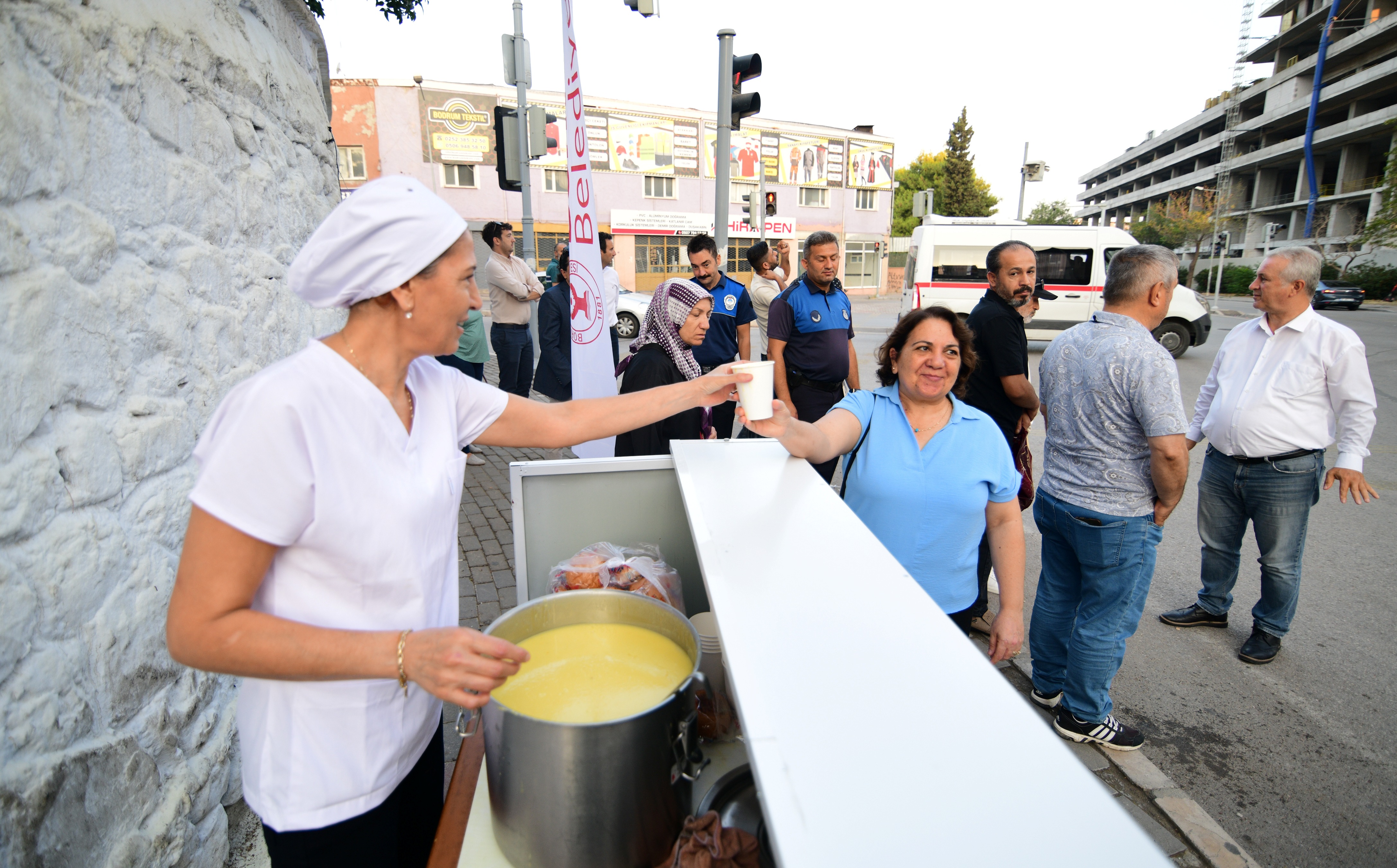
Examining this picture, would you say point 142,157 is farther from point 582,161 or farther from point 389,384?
point 582,161

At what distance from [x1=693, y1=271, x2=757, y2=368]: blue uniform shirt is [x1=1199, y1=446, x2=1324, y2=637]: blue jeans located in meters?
3.24

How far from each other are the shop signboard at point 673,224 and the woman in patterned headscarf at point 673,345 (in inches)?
1133

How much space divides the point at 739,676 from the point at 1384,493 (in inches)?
310

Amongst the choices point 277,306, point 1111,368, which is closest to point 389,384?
point 277,306

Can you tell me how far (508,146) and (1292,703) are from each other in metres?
8.37

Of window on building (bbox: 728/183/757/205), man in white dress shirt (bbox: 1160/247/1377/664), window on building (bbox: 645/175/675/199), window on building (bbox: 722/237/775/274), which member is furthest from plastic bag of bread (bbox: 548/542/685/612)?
window on building (bbox: 722/237/775/274)

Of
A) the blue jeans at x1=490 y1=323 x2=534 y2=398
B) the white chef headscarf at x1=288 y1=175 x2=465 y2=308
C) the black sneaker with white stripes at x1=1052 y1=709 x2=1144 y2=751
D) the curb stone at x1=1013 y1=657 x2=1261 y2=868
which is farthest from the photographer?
the blue jeans at x1=490 y1=323 x2=534 y2=398

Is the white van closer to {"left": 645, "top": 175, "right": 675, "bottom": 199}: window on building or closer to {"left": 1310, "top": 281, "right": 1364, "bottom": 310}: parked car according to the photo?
{"left": 1310, "top": 281, "right": 1364, "bottom": 310}: parked car

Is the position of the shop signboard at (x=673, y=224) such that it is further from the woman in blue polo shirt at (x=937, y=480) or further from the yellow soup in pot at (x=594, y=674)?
the yellow soup in pot at (x=594, y=674)

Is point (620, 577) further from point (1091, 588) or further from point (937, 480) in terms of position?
point (1091, 588)

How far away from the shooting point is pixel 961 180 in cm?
5097

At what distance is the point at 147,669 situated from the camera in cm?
187

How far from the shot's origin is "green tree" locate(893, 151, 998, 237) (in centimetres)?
5259

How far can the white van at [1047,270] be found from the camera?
13766mm
